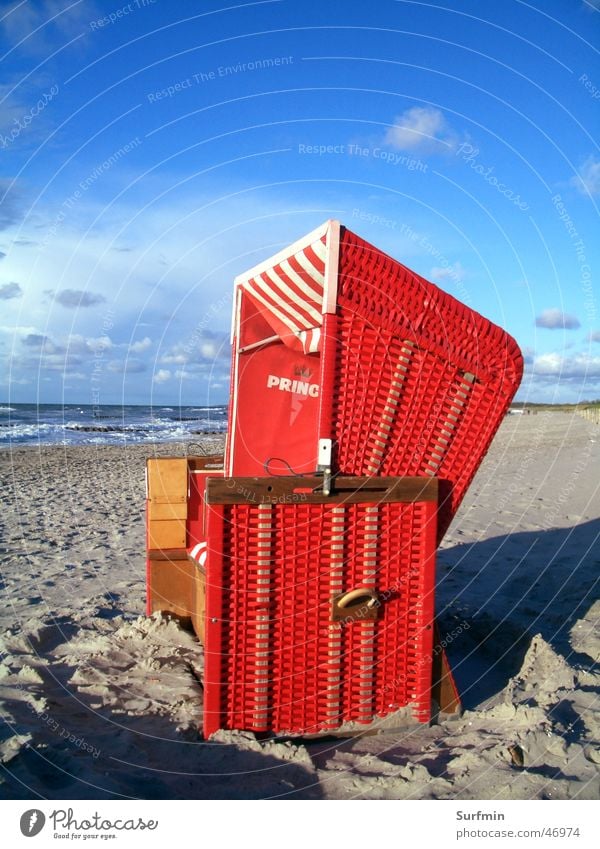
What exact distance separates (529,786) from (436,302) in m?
2.16

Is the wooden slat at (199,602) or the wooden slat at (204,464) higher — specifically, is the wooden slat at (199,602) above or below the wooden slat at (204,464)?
below

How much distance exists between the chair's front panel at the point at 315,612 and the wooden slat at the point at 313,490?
4cm

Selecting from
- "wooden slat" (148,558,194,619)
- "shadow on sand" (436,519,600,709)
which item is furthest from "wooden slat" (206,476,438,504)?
"wooden slat" (148,558,194,619)

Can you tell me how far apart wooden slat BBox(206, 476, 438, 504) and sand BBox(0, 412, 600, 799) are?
3.73 feet

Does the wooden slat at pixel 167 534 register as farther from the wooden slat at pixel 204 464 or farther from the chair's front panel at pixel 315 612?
the chair's front panel at pixel 315 612

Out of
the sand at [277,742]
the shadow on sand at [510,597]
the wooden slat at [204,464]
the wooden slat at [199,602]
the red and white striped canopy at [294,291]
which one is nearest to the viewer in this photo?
the sand at [277,742]

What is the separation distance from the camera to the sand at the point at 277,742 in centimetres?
272

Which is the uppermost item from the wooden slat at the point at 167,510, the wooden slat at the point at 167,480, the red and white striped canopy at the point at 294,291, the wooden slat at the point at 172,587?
the red and white striped canopy at the point at 294,291

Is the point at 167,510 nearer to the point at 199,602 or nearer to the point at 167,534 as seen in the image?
the point at 167,534

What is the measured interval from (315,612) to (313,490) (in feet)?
1.99

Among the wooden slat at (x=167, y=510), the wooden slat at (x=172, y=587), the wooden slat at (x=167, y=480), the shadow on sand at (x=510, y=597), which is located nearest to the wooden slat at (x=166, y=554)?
the wooden slat at (x=172, y=587)

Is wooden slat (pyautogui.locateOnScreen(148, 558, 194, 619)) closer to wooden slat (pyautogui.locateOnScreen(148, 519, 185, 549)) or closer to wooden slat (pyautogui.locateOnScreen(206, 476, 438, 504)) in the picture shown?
wooden slat (pyautogui.locateOnScreen(148, 519, 185, 549))

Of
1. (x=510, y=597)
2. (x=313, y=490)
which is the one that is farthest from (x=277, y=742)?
(x=510, y=597)

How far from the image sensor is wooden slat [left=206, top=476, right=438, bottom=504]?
3.10 m
